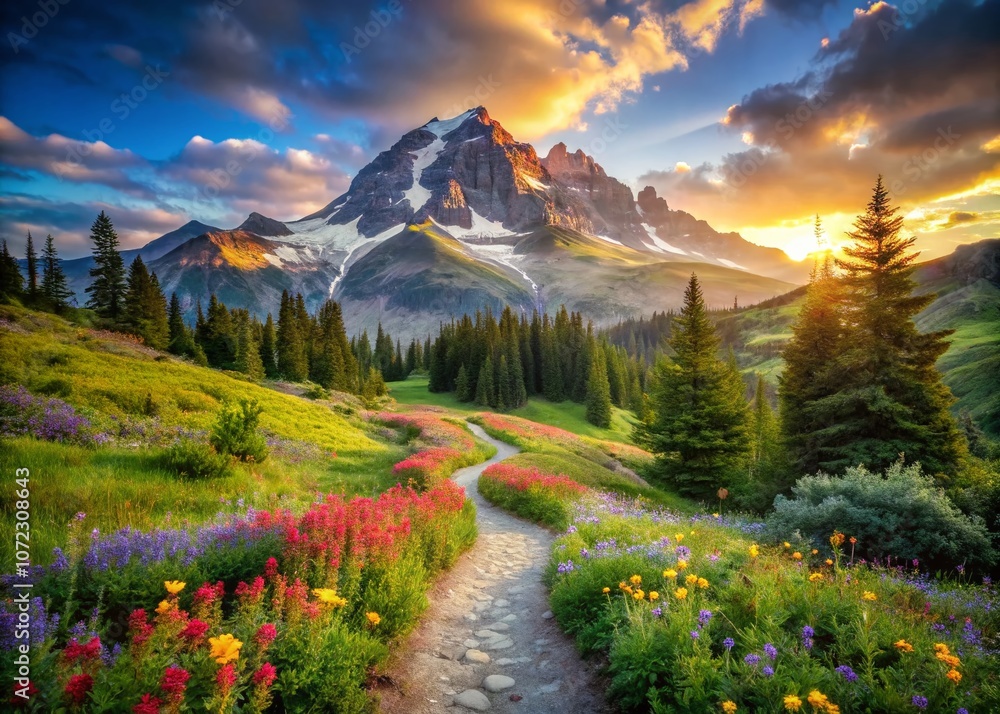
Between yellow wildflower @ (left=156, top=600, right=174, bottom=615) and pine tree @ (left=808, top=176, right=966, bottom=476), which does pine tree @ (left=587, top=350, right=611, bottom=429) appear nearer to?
pine tree @ (left=808, top=176, right=966, bottom=476)

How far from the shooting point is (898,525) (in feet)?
35.9

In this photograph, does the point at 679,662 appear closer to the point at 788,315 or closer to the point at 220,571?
the point at 220,571

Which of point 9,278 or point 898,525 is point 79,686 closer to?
point 898,525

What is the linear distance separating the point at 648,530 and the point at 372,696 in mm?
6023

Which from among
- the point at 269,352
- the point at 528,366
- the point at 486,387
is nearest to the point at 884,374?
the point at 486,387

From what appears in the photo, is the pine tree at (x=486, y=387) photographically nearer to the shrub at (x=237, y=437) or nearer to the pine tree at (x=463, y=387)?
the pine tree at (x=463, y=387)

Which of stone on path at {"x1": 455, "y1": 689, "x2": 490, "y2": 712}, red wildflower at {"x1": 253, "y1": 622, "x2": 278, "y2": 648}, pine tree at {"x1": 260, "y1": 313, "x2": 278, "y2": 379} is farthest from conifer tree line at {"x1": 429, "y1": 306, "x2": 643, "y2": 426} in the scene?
red wildflower at {"x1": 253, "y1": 622, "x2": 278, "y2": 648}

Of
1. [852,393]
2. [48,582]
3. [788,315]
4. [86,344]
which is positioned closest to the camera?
[48,582]

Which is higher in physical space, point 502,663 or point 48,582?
point 48,582

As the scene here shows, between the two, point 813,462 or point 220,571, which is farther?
point 813,462

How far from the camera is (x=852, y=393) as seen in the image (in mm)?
18500

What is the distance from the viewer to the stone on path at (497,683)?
17.8 feet

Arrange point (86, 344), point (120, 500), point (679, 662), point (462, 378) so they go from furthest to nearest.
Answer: point (462, 378) < point (86, 344) < point (120, 500) < point (679, 662)

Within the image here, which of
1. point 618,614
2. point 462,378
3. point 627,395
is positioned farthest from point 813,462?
point 627,395
